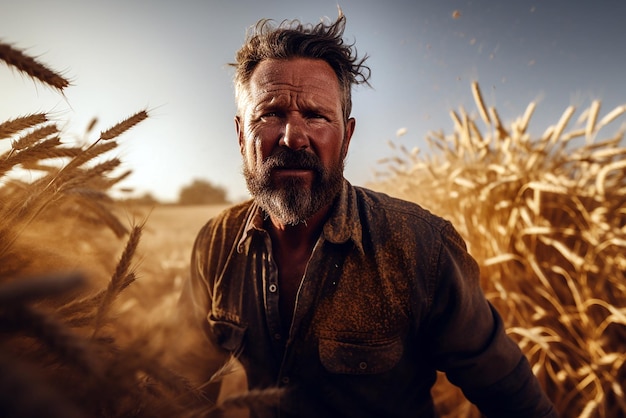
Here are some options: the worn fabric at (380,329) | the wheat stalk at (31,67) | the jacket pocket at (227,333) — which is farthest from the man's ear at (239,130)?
the wheat stalk at (31,67)

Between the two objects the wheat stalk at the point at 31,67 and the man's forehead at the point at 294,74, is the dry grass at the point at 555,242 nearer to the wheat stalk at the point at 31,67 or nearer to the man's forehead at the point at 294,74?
the man's forehead at the point at 294,74

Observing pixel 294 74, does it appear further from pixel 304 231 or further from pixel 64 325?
pixel 64 325

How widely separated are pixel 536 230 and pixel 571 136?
844mm

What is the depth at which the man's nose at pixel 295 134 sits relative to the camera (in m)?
1.46

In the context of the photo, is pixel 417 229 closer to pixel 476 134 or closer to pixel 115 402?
pixel 115 402

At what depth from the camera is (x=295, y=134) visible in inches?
57.8

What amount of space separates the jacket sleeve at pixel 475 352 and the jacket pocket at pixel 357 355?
212 mm

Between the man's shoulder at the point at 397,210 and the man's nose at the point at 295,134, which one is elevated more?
the man's nose at the point at 295,134

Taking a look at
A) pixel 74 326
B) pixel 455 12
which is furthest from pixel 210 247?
pixel 455 12

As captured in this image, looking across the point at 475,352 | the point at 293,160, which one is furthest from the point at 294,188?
the point at 475,352

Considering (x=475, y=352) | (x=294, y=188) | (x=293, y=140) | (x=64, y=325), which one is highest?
(x=293, y=140)

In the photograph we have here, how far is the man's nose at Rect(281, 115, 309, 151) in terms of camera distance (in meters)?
1.46

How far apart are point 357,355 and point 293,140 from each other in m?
0.91

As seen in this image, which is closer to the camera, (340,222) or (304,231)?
(340,222)
